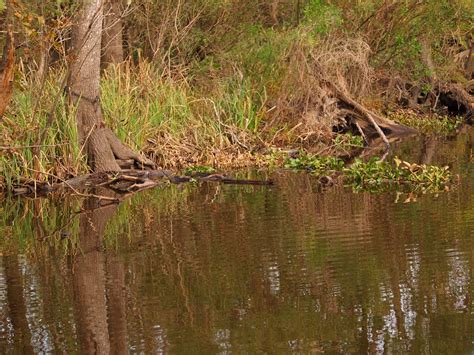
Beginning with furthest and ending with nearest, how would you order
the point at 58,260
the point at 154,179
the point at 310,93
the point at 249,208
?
the point at 310,93
the point at 154,179
the point at 249,208
the point at 58,260

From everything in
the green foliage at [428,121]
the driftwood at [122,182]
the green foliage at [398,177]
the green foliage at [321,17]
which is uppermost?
the green foliage at [321,17]

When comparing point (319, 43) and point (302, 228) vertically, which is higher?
point (319, 43)

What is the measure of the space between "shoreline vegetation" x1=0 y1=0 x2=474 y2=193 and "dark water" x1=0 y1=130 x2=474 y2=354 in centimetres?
192

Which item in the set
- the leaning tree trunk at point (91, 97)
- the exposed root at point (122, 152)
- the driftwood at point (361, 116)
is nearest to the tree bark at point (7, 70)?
the leaning tree trunk at point (91, 97)

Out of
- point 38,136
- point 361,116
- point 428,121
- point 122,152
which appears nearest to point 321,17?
point 361,116

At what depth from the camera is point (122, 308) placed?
25.5 feet

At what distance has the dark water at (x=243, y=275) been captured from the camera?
22.5ft

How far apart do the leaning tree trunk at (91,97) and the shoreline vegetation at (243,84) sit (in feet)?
0.40

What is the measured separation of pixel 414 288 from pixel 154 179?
884 cm

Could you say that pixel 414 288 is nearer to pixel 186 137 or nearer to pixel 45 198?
pixel 45 198

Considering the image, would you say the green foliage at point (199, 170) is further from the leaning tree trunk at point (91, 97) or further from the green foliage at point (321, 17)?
the green foliage at point (321, 17)

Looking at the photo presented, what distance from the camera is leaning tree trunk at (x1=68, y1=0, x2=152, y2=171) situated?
16.2 m

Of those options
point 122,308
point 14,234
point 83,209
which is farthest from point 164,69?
point 122,308

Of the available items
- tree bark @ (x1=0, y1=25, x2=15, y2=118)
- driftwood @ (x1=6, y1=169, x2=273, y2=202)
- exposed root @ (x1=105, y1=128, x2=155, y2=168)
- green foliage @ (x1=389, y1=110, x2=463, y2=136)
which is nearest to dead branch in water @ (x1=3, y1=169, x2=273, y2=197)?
driftwood @ (x1=6, y1=169, x2=273, y2=202)
